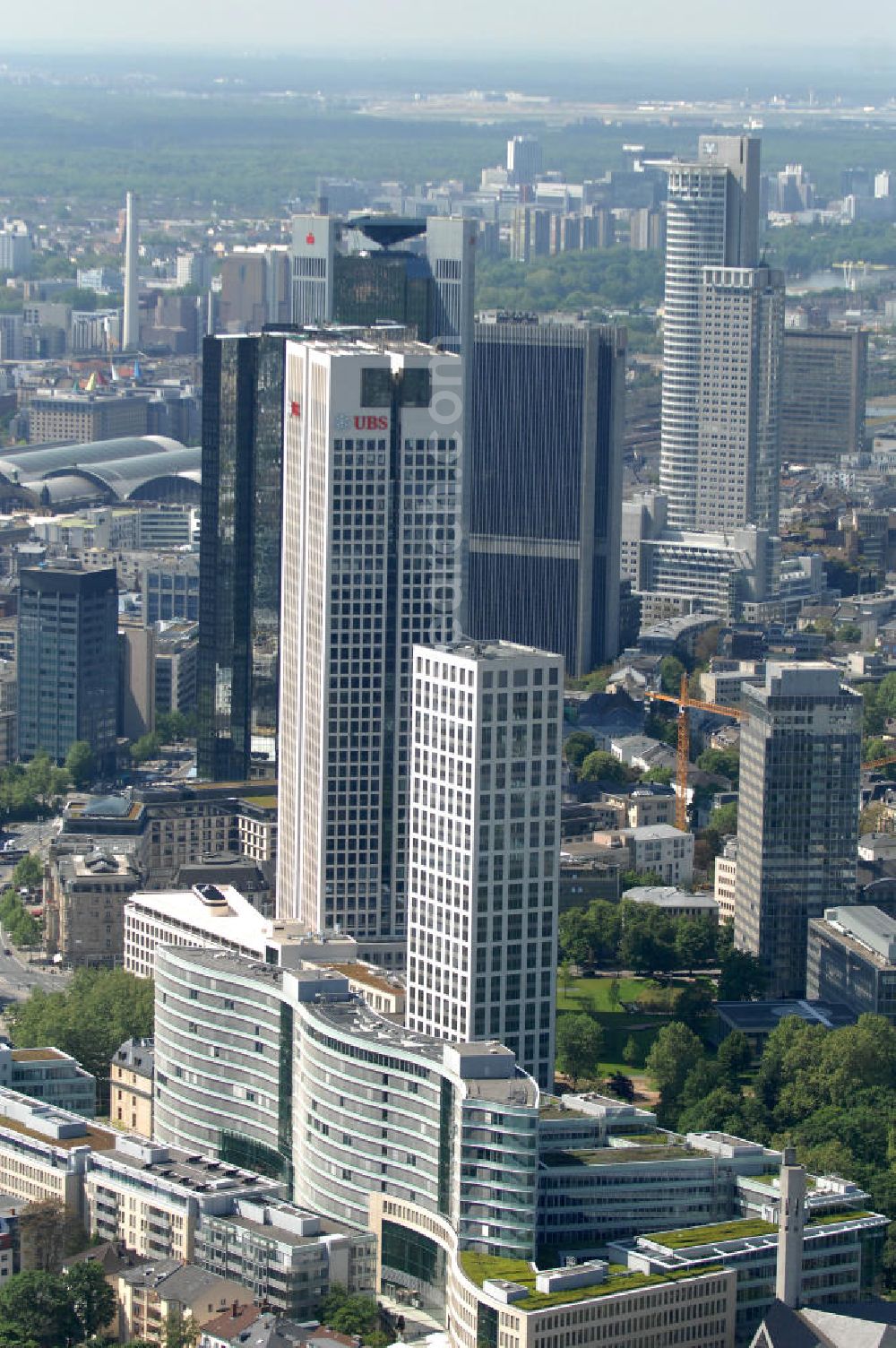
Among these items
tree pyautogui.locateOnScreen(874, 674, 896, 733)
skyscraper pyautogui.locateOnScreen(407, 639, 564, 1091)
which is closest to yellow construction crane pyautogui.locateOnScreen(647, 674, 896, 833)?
tree pyautogui.locateOnScreen(874, 674, 896, 733)

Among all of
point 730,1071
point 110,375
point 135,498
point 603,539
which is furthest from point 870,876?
point 110,375

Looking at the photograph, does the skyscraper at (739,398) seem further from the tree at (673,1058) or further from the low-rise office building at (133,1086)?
the low-rise office building at (133,1086)

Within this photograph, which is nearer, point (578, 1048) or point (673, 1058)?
point (673, 1058)

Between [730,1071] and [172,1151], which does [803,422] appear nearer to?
[730,1071]

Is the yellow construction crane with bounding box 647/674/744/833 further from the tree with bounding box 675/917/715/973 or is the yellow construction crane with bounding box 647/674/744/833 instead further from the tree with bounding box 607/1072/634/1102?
the tree with bounding box 607/1072/634/1102

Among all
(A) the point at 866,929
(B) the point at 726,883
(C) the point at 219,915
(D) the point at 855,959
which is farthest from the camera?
(B) the point at 726,883

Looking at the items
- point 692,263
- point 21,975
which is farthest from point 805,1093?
point 692,263

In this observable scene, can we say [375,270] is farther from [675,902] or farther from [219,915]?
[219,915]
